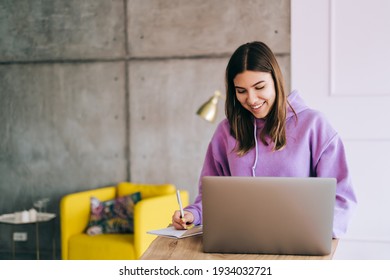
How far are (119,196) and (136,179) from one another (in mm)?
219

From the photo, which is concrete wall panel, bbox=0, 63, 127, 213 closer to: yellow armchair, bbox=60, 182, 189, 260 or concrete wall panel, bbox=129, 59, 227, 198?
concrete wall panel, bbox=129, 59, 227, 198

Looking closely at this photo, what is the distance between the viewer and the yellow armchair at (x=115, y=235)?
382cm

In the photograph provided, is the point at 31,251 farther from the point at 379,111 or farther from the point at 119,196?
the point at 379,111

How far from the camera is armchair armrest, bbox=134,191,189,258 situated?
12.5 feet

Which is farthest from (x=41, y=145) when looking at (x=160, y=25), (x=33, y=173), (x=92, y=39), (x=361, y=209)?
(x=361, y=209)

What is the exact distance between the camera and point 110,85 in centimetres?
460

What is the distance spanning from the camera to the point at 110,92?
15.1 feet

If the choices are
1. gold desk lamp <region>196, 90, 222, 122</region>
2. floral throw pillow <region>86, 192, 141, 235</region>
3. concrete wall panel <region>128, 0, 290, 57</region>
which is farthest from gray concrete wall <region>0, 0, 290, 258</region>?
floral throw pillow <region>86, 192, 141, 235</region>

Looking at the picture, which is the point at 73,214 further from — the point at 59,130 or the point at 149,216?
the point at 59,130

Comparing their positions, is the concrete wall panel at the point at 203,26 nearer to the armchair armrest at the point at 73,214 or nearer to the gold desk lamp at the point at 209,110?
the gold desk lamp at the point at 209,110

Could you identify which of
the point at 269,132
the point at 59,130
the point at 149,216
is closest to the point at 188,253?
the point at 269,132

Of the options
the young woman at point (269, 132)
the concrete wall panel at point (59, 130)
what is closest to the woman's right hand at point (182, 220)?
the young woman at point (269, 132)

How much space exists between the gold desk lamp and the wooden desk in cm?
231

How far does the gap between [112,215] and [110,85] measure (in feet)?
3.53
